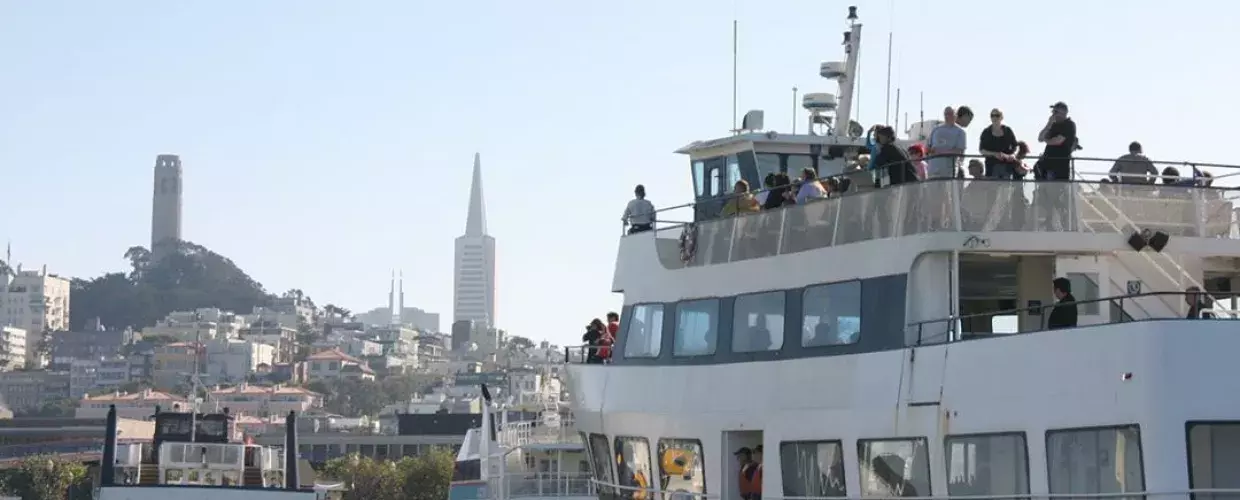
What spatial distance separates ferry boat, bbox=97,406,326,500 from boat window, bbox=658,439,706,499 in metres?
26.6

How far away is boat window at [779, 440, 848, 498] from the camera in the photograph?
19.1 m

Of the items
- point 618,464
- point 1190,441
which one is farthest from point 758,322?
point 1190,441

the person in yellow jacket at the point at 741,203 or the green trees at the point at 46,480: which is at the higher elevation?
the person in yellow jacket at the point at 741,203

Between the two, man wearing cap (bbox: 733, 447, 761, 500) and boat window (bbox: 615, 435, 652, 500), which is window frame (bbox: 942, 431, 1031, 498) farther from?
boat window (bbox: 615, 435, 652, 500)

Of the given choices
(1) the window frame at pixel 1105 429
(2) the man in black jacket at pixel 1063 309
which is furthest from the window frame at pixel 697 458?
(1) the window frame at pixel 1105 429

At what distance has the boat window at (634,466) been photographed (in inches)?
870

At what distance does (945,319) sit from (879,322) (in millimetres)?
1095

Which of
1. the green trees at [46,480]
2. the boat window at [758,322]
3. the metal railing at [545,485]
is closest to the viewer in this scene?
the boat window at [758,322]

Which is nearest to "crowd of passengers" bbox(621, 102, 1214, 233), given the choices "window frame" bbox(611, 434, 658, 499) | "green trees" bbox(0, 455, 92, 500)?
"window frame" bbox(611, 434, 658, 499)

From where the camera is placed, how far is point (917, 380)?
18.0 m

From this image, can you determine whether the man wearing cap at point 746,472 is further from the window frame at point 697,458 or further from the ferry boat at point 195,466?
the ferry boat at point 195,466

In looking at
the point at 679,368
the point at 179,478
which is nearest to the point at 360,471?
the point at 179,478

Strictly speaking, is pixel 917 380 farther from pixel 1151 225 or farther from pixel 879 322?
pixel 1151 225

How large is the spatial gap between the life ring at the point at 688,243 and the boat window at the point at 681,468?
1.81 m
